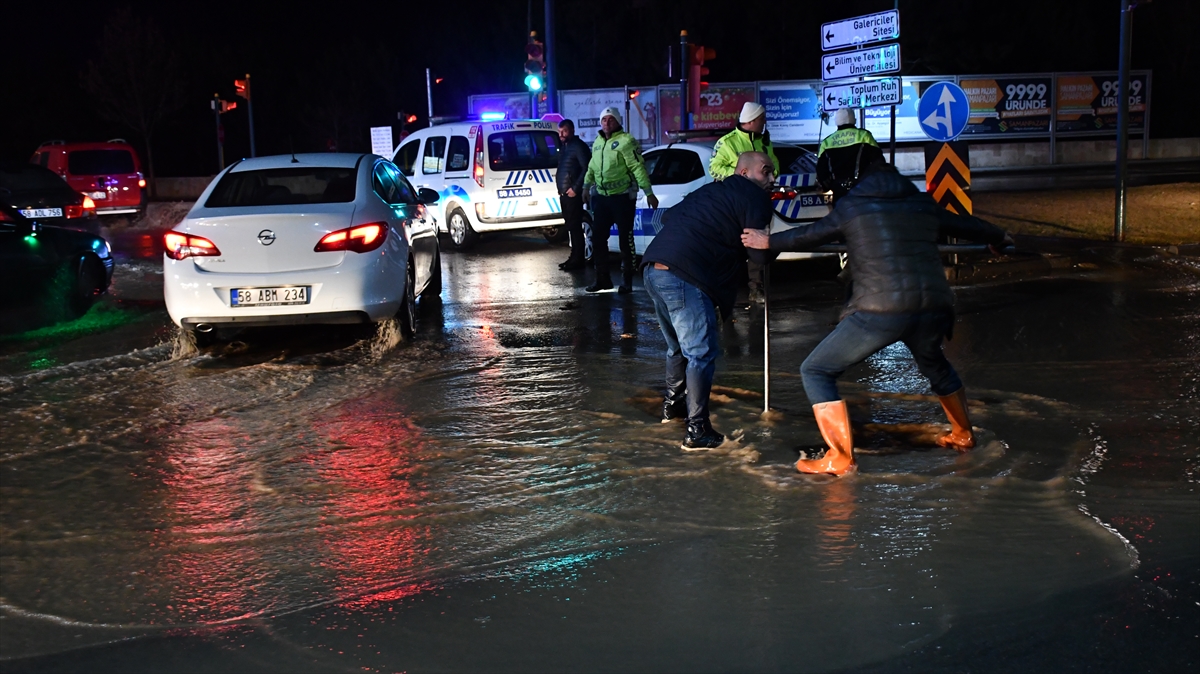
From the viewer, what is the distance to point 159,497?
5855 mm

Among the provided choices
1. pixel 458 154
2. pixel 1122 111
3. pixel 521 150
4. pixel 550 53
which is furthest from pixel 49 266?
pixel 550 53

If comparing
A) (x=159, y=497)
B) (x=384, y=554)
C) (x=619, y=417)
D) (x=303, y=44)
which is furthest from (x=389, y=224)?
(x=303, y=44)

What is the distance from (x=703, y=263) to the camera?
250 inches

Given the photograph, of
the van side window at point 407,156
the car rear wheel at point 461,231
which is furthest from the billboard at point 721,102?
the car rear wheel at point 461,231

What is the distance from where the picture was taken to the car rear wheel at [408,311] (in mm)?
9773

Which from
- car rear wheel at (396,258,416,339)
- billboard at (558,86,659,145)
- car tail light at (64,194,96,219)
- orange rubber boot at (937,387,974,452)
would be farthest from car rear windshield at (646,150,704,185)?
billboard at (558,86,659,145)

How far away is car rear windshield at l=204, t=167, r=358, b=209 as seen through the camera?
9656mm

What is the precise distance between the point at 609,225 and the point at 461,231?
6187 mm

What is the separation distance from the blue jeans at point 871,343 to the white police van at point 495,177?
11.7 m

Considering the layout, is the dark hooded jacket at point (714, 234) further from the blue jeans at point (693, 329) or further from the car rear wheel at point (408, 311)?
the car rear wheel at point (408, 311)

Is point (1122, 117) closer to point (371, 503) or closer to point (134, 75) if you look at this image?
point (371, 503)

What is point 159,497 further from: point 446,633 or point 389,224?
point 389,224

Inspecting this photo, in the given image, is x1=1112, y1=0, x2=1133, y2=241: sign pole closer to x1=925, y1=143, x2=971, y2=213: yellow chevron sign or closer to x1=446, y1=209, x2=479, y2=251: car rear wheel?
x1=925, y1=143, x2=971, y2=213: yellow chevron sign

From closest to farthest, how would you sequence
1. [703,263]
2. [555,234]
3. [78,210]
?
[703,263], [555,234], [78,210]
